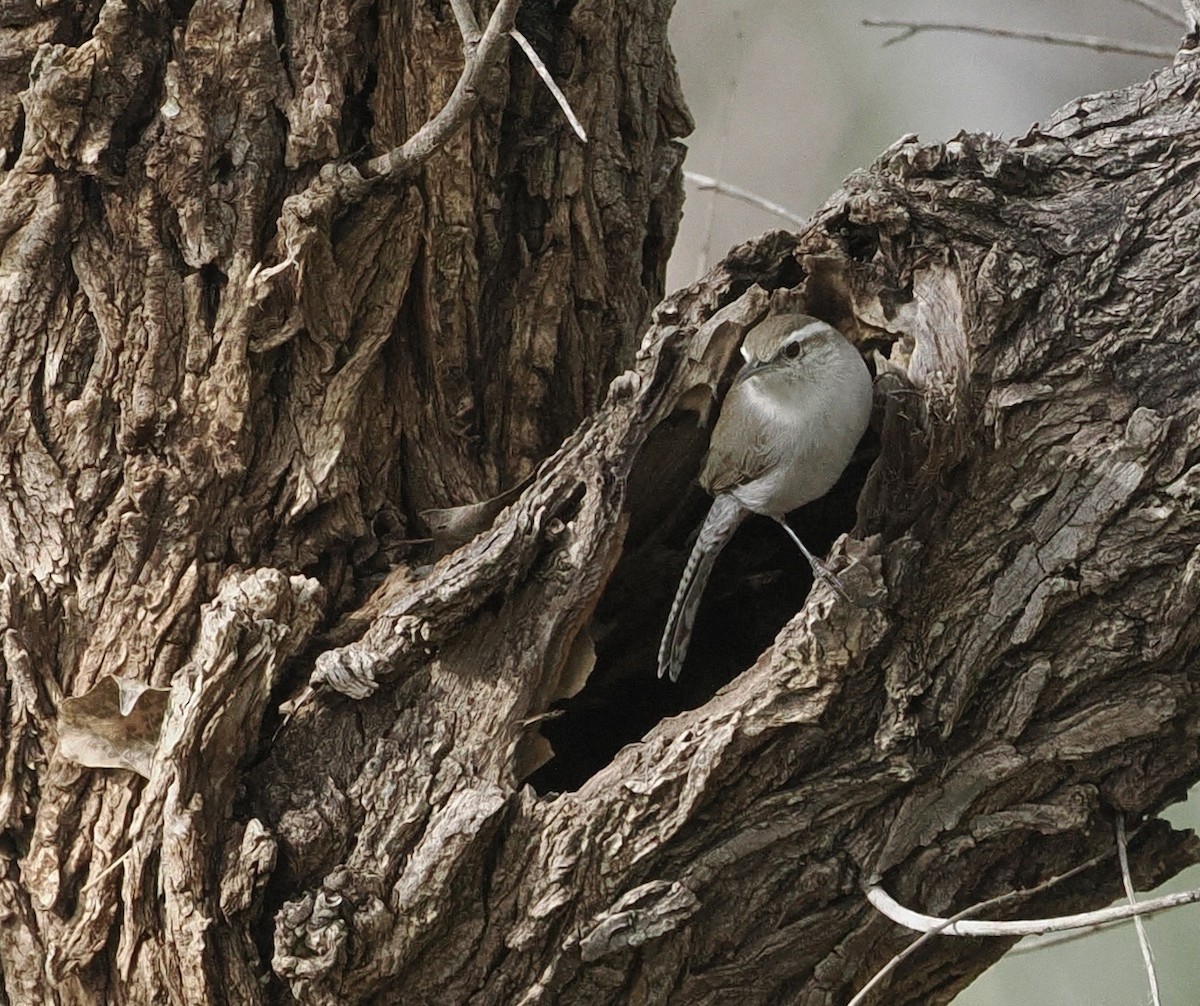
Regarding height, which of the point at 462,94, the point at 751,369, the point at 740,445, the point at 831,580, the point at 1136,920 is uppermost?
the point at 462,94

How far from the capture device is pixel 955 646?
95.7 inches

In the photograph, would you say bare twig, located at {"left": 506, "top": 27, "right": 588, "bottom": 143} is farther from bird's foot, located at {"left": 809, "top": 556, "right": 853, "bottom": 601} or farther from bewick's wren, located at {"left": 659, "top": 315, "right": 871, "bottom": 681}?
bird's foot, located at {"left": 809, "top": 556, "right": 853, "bottom": 601}

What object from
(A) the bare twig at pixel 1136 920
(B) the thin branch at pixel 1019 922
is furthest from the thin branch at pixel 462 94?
(A) the bare twig at pixel 1136 920

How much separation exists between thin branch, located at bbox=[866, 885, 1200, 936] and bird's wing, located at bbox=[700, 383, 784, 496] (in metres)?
0.97

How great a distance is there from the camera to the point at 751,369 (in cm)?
281

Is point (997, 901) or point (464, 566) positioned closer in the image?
point (997, 901)

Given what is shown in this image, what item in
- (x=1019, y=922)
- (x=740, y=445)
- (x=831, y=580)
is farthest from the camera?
(x=740, y=445)

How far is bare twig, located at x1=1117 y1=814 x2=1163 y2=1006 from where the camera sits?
2.14m

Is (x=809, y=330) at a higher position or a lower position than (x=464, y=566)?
higher

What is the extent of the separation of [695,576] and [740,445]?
33 centimetres

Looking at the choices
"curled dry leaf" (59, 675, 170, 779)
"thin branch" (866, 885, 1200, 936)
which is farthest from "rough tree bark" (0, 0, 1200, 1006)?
"thin branch" (866, 885, 1200, 936)

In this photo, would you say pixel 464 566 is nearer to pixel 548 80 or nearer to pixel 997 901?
pixel 548 80

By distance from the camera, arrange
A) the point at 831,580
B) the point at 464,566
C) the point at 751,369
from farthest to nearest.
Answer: the point at 751,369
the point at 464,566
the point at 831,580

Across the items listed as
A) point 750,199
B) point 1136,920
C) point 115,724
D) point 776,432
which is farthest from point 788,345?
point 115,724
